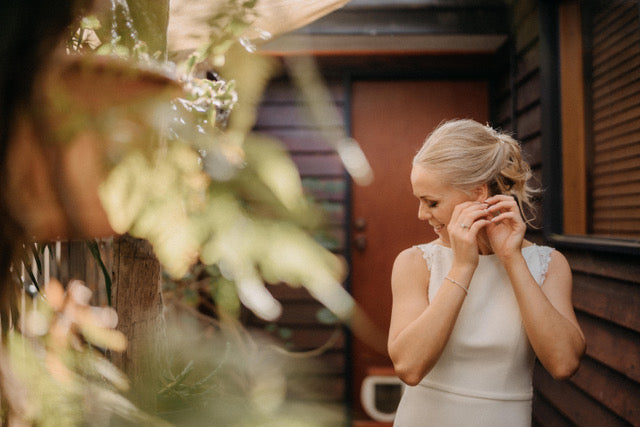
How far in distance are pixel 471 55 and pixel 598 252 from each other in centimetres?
170

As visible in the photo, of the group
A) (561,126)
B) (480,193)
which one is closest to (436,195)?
(480,193)

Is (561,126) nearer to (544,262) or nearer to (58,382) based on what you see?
(544,262)

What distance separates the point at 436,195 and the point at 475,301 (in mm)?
257

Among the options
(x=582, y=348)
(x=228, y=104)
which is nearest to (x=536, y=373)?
(x=582, y=348)

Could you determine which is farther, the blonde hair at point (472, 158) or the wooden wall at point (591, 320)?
the wooden wall at point (591, 320)

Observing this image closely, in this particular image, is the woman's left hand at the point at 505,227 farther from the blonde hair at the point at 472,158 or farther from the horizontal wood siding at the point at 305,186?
the horizontal wood siding at the point at 305,186

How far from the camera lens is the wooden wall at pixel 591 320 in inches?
63.5

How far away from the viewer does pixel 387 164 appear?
10.6 ft

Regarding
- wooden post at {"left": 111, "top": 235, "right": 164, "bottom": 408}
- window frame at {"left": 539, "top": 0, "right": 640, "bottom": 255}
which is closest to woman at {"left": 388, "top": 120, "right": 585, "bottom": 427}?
wooden post at {"left": 111, "top": 235, "right": 164, "bottom": 408}

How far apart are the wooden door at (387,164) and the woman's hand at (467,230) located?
218cm

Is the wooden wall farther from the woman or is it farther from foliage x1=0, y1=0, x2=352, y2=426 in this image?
foliage x1=0, y1=0, x2=352, y2=426

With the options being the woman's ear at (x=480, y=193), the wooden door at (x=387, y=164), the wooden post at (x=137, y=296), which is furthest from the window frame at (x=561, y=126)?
the wooden post at (x=137, y=296)

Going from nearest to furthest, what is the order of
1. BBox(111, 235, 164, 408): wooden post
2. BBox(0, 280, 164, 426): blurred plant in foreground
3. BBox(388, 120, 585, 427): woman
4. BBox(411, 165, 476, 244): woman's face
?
BBox(0, 280, 164, 426): blurred plant in foreground < BBox(111, 235, 164, 408): wooden post < BBox(388, 120, 585, 427): woman < BBox(411, 165, 476, 244): woman's face

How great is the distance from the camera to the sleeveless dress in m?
1.06
